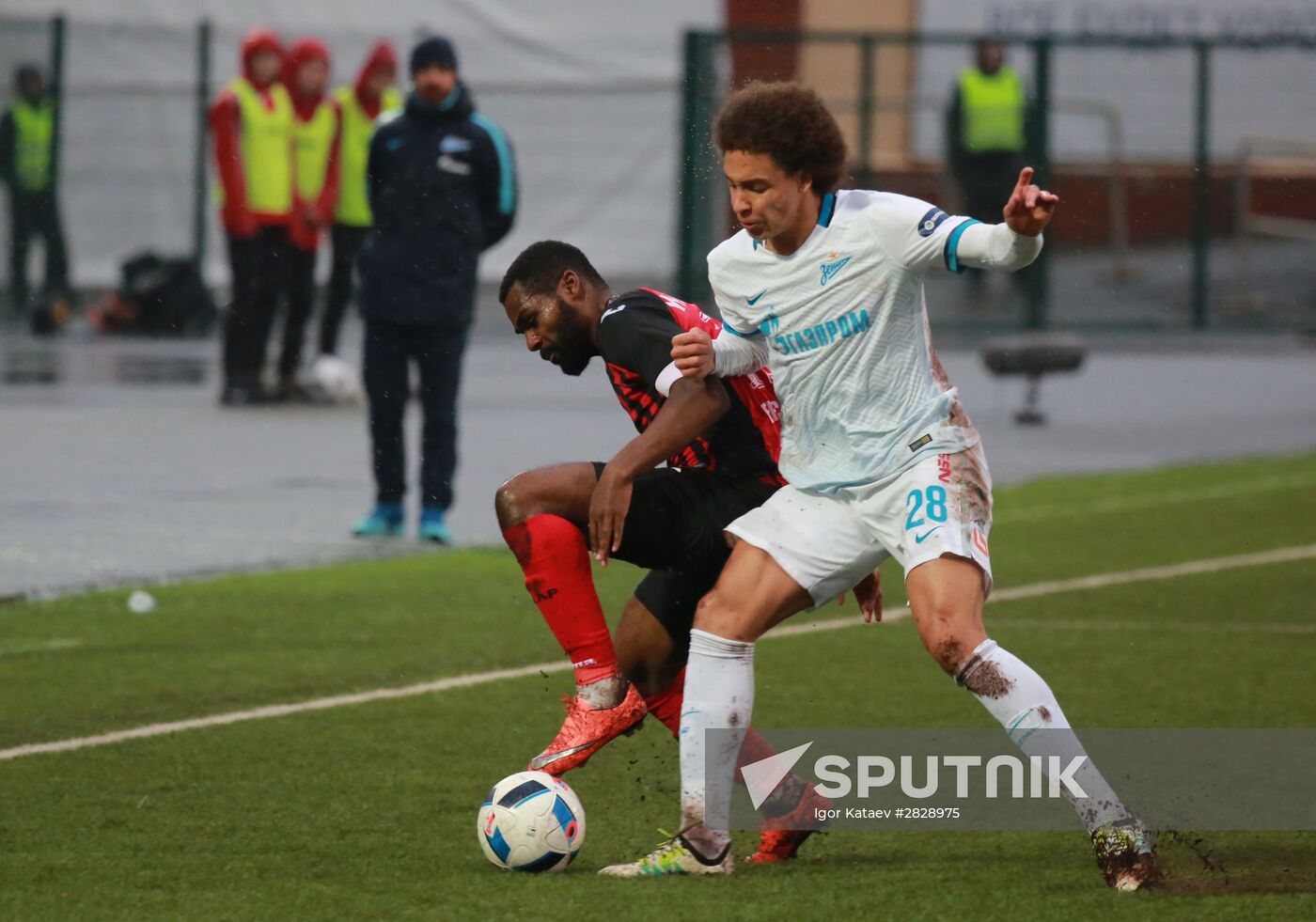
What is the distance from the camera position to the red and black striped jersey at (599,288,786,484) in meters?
5.28

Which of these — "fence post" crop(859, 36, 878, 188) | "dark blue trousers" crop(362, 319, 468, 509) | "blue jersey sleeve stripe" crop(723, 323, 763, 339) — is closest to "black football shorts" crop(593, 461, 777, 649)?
"blue jersey sleeve stripe" crop(723, 323, 763, 339)

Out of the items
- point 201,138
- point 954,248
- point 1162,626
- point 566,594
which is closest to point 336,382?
point 201,138

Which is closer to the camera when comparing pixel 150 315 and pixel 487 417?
pixel 487 417

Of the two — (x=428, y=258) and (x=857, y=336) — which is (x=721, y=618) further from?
(x=428, y=258)

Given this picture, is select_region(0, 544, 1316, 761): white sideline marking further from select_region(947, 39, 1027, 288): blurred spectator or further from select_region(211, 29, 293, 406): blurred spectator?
select_region(947, 39, 1027, 288): blurred spectator

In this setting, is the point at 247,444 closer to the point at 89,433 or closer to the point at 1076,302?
the point at 89,433

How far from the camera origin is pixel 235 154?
53.3ft

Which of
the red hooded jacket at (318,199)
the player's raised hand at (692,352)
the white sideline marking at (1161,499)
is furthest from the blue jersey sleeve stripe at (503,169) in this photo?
the player's raised hand at (692,352)

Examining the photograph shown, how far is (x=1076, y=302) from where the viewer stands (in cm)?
2178

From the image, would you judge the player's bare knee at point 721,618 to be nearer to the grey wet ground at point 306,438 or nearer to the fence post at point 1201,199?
the grey wet ground at point 306,438

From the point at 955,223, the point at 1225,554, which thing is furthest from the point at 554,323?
the point at 1225,554

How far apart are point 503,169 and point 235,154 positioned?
228 inches

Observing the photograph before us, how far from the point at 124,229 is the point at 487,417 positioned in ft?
30.7

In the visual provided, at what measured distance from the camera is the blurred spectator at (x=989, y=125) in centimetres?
1980
